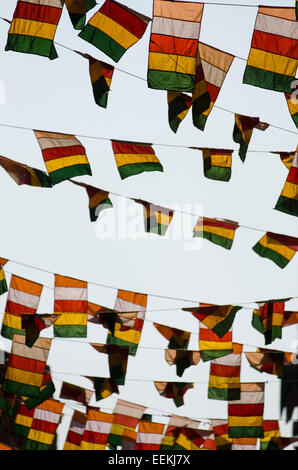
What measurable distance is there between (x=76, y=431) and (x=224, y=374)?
466cm

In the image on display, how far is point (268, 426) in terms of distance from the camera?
57.6 feet

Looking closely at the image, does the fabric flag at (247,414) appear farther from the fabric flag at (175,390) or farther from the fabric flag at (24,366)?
the fabric flag at (24,366)

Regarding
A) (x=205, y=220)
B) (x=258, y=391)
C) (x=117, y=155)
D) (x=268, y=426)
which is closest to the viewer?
(x=117, y=155)

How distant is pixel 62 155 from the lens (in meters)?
10.9

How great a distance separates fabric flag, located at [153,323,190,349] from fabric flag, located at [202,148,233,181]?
13.8 ft

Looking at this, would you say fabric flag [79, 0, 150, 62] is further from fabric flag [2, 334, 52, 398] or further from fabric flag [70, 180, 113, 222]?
fabric flag [2, 334, 52, 398]

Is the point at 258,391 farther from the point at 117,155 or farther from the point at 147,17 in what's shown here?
the point at 147,17

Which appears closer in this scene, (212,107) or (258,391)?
(212,107)

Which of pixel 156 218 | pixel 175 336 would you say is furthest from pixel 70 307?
pixel 156 218

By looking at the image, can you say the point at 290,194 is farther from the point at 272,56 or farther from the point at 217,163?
the point at 272,56

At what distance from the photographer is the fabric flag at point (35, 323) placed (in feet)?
41.9

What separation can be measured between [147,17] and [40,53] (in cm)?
151
